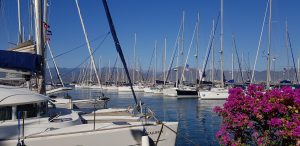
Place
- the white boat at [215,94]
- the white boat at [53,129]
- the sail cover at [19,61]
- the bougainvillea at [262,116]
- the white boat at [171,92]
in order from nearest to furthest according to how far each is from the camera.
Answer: the bougainvillea at [262,116] < the white boat at [53,129] < the sail cover at [19,61] < the white boat at [215,94] < the white boat at [171,92]

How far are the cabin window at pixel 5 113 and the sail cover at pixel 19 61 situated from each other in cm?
215

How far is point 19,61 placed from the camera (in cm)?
1448

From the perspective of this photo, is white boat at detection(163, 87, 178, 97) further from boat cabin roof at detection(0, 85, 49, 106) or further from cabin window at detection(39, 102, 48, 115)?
boat cabin roof at detection(0, 85, 49, 106)

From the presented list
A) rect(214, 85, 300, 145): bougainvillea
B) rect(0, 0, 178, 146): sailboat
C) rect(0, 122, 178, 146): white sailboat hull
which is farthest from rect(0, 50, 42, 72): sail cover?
rect(214, 85, 300, 145): bougainvillea

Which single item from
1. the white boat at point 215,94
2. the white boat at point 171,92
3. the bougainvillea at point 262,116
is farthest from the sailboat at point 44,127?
the white boat at point 171,92

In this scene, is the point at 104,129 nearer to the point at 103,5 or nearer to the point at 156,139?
the point at 156,139

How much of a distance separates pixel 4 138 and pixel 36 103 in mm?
2243

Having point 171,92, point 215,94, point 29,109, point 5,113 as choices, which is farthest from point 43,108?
point 171,92

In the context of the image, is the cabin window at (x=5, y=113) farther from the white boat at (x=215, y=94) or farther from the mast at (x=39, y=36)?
the white boat at (x=215, y=94)

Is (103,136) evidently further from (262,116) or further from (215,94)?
(215,94)

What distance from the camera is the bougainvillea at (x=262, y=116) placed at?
891 centimetres

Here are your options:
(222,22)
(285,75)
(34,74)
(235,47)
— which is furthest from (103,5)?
(285,75)

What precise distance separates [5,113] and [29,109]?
942mm

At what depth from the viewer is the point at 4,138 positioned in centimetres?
1162
